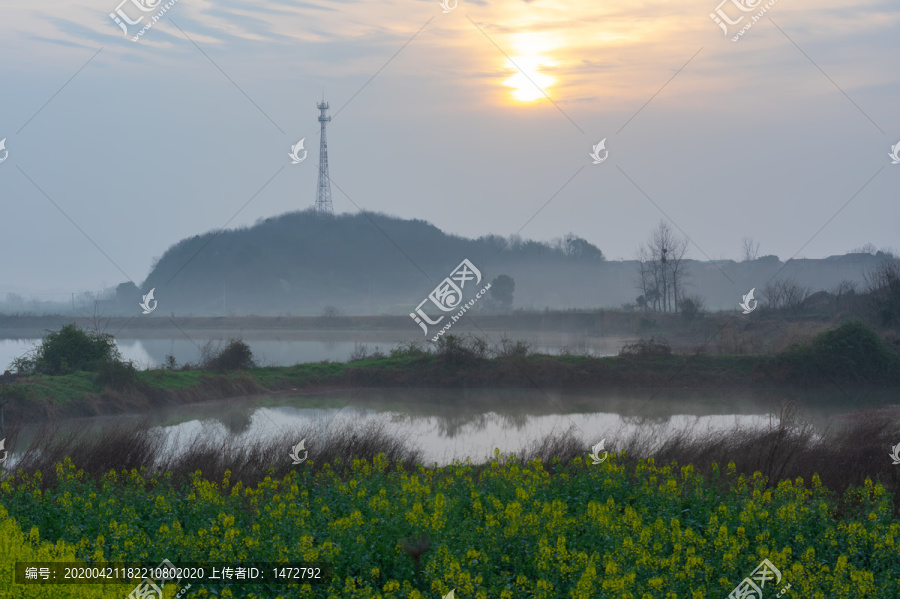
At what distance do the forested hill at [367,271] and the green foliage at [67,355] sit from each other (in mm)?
76356

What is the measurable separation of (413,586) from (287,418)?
15.7 metres

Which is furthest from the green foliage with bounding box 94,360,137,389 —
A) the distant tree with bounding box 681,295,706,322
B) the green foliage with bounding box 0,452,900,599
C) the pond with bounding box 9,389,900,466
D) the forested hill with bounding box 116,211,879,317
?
the forested hill with bounding box 116,211,879,317

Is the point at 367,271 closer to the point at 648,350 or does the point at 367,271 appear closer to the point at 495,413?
the point at 648,350

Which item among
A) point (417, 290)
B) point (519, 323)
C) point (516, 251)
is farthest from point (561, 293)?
point (519, 323)

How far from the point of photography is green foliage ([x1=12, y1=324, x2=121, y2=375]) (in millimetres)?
23344

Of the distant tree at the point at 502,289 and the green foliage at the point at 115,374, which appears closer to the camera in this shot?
the green foliage at the point at 115,374

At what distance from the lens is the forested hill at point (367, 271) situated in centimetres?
10562

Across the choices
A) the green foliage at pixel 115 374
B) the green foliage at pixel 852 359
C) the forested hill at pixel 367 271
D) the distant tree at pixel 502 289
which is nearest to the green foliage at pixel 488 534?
the green foliage at pixel 115 374

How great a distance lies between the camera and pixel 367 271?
12700cm

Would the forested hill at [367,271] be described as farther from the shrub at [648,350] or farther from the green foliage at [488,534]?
the green foliage at [488,534]

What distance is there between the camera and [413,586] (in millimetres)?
5930

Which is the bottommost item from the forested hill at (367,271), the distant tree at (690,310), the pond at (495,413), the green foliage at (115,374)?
the pond at (495,413)

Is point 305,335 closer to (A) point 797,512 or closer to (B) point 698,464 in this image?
(B) point 698,464

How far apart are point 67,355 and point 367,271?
10356cm
